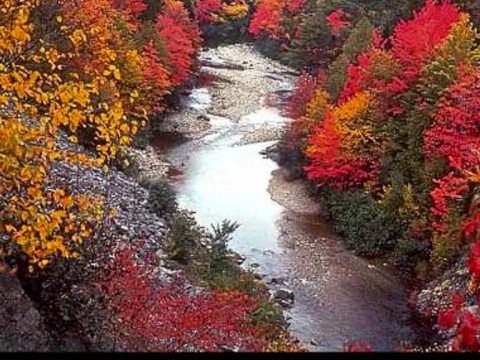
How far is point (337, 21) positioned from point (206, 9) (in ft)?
106

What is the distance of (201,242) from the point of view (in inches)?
1045

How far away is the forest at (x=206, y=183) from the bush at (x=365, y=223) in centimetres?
9

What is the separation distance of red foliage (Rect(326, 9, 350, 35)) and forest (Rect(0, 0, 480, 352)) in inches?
6.6

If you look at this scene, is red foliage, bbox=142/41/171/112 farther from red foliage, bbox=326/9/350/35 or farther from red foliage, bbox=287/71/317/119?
red foliage, bbox=326/9/350/35

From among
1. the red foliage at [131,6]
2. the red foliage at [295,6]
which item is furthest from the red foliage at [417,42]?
the red foliage at [295,6]

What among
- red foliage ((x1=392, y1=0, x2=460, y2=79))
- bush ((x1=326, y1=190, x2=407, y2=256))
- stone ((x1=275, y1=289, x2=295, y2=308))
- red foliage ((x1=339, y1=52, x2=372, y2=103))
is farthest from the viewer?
red foliage ((x1=339, y1=52, x2=372, y2=103))

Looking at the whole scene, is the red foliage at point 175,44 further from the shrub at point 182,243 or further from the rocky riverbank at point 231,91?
the shrub at point 182,243

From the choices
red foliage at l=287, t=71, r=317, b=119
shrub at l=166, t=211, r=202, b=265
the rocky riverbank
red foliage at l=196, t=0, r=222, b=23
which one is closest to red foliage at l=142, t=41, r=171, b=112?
the rocky riverbank

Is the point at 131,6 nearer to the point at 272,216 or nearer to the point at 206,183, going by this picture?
the point at 206,183

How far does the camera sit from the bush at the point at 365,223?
29.9 metres

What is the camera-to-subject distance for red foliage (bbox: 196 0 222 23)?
86.2 metres

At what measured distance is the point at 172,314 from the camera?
14961 mm

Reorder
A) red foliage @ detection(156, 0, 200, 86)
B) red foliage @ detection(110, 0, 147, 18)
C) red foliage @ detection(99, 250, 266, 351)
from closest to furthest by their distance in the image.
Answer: red foliage @ detection(99, 250, 266, 351)
red foliage @ detection(110, 0, 147, 18)
red foliage @ detection(156, 0, 200, 86)

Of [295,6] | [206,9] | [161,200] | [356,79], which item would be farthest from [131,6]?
[206,9]
